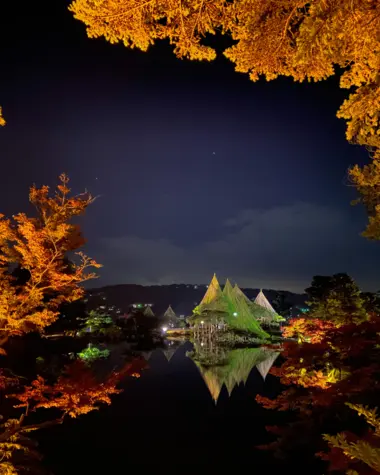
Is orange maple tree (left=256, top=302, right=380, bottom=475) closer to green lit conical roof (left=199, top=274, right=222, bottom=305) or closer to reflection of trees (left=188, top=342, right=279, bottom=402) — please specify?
reflection of trees (left=188, top=342, right=279, bottom=402)

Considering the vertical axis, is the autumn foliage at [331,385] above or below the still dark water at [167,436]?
above

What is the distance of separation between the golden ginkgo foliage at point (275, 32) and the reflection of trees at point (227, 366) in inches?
392

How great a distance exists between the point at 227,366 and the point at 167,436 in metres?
9.58

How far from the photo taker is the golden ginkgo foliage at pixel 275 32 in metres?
4.02

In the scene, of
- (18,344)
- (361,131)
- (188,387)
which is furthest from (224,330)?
(361,131)

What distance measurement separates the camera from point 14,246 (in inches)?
369

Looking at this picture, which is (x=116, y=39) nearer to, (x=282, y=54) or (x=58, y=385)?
(x=282, y=54)

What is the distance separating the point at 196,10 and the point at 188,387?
40.3 ft

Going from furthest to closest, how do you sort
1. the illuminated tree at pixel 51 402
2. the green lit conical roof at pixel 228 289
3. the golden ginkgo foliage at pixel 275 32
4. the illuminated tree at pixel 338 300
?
the green lit conical roof at pixel 228 289 → the illuminated tree at pixel 338 300 → the illuminated tree at pixel 51 402 → the golden ginkgo foliage at pixel 275 32

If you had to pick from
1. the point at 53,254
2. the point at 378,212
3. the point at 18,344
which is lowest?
the point at 18,344

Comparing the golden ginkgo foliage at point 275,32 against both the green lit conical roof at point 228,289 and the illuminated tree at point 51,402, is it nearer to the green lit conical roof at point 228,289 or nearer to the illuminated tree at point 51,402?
the illuminated tree at point 51,402

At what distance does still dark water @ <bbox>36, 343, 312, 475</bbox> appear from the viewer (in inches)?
244

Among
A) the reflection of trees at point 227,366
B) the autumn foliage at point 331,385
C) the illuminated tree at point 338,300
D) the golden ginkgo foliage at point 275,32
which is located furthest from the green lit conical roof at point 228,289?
the golden ginkgo foliage at point 275,32

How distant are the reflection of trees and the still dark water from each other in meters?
0.71
